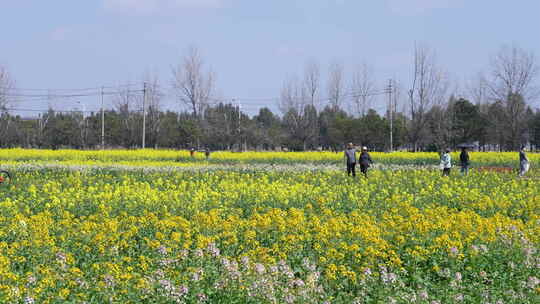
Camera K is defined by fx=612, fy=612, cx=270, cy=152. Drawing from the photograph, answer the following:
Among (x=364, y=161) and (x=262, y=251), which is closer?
(x=262, y=251)

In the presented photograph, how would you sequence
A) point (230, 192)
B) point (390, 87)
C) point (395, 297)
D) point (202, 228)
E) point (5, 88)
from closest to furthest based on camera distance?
point (395, 297), point (202, 228), point (230, 192), point (390, 87), point (5, 88)

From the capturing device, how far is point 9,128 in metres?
56.7

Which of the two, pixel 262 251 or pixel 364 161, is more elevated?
pixel 364 161

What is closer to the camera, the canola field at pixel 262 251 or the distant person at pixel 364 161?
the canola field at pixel 262 251

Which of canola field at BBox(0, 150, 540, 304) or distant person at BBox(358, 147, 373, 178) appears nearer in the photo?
canola field at BBox(0, 150, 540, 304)

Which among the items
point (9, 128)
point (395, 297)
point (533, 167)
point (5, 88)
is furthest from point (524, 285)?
point (9, 128)

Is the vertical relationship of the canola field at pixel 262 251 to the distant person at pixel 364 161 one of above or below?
below

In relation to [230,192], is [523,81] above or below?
above

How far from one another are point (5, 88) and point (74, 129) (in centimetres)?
716

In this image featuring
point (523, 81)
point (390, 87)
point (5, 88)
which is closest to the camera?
point (523, 81)

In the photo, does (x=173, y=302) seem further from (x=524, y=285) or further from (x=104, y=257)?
(x=524, y=285)

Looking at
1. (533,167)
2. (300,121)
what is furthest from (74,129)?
(533,167)

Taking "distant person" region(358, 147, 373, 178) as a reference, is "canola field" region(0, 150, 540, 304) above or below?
below

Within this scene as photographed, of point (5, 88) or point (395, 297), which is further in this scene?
point (5, 88)
